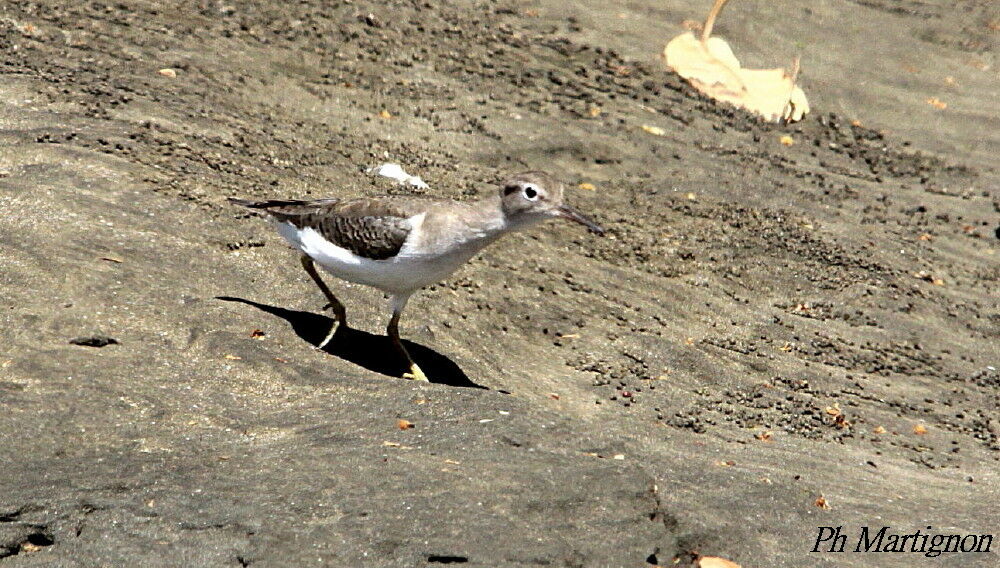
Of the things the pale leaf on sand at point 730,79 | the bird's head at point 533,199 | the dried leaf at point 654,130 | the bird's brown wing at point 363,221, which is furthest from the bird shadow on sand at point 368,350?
the pale leaf on sand at point 730,79

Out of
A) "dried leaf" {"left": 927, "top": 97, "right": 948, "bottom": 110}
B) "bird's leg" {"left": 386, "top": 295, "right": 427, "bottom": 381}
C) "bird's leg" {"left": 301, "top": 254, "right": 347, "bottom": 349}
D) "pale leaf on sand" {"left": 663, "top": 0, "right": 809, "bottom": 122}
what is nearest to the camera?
"bird's leg" {"left": 386, "top": 295, "right": 427, "bottom": 381}

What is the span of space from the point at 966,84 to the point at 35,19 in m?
12.3

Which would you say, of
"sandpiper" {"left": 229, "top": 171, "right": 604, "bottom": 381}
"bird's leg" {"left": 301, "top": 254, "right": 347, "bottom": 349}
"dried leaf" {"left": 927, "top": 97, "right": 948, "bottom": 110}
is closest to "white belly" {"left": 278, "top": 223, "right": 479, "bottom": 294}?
"sandpiper" {"left": 229, "top": 171, "right": 604, "bottom": 381}

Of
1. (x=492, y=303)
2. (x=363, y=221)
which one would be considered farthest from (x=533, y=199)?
(x=492, y=303)

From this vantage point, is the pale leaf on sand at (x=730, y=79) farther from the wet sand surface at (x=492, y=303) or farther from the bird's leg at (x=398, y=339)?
the bird's leg at (x=398, y=339)

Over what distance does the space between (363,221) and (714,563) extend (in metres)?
3.21

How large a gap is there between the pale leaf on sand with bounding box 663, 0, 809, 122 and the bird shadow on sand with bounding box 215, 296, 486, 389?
7465mm

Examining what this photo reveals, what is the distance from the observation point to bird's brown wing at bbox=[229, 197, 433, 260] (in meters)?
7.02

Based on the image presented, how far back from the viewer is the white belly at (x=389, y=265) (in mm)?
6949

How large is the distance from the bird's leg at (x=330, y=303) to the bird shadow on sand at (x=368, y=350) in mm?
43

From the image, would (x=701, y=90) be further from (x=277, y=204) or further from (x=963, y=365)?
(x=277, y=204)

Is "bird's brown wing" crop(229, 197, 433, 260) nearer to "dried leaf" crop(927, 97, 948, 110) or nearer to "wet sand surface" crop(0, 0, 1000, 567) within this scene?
"wet sand surface" crop(0, 0, 1000, 567)

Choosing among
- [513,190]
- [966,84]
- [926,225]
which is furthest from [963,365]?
[966,84]

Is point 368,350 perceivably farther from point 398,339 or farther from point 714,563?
point 714,563
